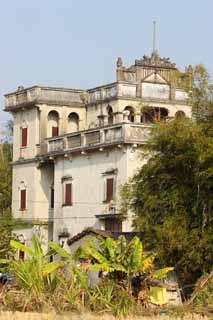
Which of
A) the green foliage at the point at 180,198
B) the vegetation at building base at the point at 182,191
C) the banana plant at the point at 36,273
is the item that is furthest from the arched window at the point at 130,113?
the banana plant at the point at 36,273

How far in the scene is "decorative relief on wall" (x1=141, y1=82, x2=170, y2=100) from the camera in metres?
47.5

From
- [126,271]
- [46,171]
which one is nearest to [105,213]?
[46,171]

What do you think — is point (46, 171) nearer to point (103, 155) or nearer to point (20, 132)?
point (20, 132)

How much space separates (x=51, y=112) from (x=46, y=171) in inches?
117

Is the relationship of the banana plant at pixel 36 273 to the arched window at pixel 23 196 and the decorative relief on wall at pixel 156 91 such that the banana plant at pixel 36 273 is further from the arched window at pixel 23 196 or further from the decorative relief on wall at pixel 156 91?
the arched window at pixel 23 196

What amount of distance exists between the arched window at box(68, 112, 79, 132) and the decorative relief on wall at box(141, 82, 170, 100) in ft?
15.6

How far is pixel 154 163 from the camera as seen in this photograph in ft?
109

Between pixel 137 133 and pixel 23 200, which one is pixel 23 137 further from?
pixel 137 133

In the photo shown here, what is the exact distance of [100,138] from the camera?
1757 inches

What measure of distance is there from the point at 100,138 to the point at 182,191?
42.6 ft

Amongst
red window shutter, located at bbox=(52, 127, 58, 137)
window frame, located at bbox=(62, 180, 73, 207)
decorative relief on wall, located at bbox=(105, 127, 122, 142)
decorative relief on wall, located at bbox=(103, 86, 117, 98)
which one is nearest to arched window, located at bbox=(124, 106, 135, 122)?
decorative relief on wall, located at bbox=(103, 86, 117, 98)

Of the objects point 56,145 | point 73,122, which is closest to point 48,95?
point 73,122

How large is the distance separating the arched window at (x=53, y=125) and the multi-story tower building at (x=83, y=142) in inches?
2.0

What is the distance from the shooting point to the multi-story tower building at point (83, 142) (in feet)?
143
